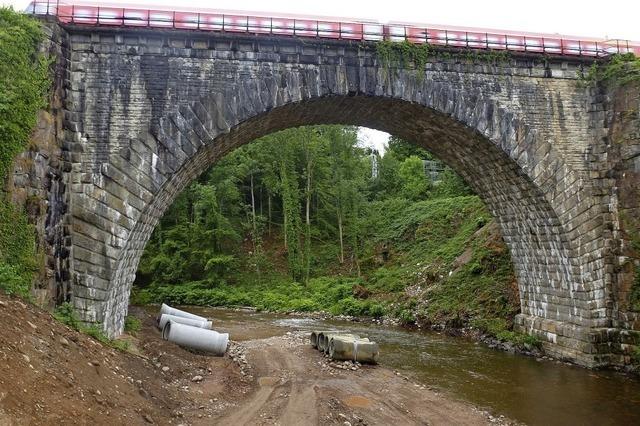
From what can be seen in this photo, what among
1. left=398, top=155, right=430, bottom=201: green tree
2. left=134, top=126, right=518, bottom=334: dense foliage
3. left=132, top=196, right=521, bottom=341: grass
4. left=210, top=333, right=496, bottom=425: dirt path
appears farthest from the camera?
left=398, top=155, right=430, bottom=201: green tree

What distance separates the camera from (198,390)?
1038 cm

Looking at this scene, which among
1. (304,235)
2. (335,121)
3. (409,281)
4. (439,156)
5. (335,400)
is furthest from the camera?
(304,235)

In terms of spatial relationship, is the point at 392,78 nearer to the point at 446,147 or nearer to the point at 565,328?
the point at 446,147

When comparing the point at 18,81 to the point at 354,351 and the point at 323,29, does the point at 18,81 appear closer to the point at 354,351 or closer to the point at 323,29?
the point at 323,29

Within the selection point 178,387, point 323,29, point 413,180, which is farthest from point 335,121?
point 413,180

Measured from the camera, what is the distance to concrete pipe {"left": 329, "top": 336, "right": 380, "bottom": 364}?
46.2 feet

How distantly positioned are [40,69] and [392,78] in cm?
891

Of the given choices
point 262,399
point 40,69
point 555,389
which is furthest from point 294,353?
point 40,69

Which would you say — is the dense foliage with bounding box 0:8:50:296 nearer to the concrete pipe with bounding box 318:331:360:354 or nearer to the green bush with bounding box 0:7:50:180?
the green bush with bounding box 0:7:50:180

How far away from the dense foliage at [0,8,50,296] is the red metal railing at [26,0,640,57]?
1396mm

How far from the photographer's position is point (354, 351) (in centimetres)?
1414

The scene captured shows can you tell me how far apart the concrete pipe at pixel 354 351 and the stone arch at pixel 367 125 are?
5.89 metres

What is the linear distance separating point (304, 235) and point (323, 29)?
84.2ft

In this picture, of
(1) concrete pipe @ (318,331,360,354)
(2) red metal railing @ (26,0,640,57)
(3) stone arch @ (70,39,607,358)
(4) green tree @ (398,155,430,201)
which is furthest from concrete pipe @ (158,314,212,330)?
(4) green tree @ (398,155,430,201)
